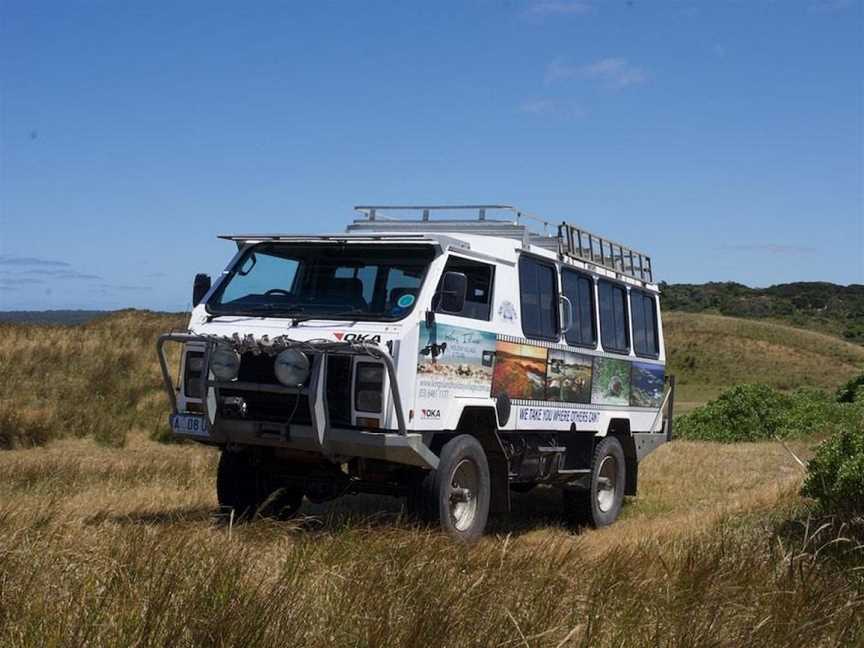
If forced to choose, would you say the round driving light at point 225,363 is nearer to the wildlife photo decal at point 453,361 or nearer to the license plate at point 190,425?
the license plate at point 190,425

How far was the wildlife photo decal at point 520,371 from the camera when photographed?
10.0 metres

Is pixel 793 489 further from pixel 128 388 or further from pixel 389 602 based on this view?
pixel 128 388

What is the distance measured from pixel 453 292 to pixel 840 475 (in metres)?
3.25

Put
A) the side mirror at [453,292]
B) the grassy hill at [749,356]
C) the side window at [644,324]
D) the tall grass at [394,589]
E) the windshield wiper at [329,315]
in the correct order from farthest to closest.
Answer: the grassy hill at [749,356], the side window at [644,324], the windshield wiper at [329,315], the side mirror at [453,292], the tall grass at [394,589]

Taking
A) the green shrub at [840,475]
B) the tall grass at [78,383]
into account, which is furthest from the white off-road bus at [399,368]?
the tall grass at [78,383]

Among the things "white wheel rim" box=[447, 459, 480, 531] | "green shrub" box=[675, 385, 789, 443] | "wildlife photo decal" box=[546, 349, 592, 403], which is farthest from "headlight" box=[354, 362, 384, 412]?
"green shrub" box=[675, 385, 789, 443]

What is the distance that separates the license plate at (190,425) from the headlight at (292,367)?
905 millimetres

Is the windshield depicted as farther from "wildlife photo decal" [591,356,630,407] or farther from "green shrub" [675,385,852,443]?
"green shrub" [675,385,852,443]

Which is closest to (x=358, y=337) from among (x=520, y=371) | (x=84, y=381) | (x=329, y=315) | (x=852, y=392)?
(x=329, y=315)

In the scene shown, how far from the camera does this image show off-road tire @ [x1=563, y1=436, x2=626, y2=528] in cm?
1206

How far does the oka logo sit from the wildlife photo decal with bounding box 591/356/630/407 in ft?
12.9

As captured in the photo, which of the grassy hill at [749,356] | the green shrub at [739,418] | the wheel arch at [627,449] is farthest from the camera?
the grassy hill at [749,356]

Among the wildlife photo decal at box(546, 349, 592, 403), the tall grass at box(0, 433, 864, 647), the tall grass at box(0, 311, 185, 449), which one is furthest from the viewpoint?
the tall grass at box(0, 311, 185, 449)

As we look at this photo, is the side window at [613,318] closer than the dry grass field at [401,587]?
No
